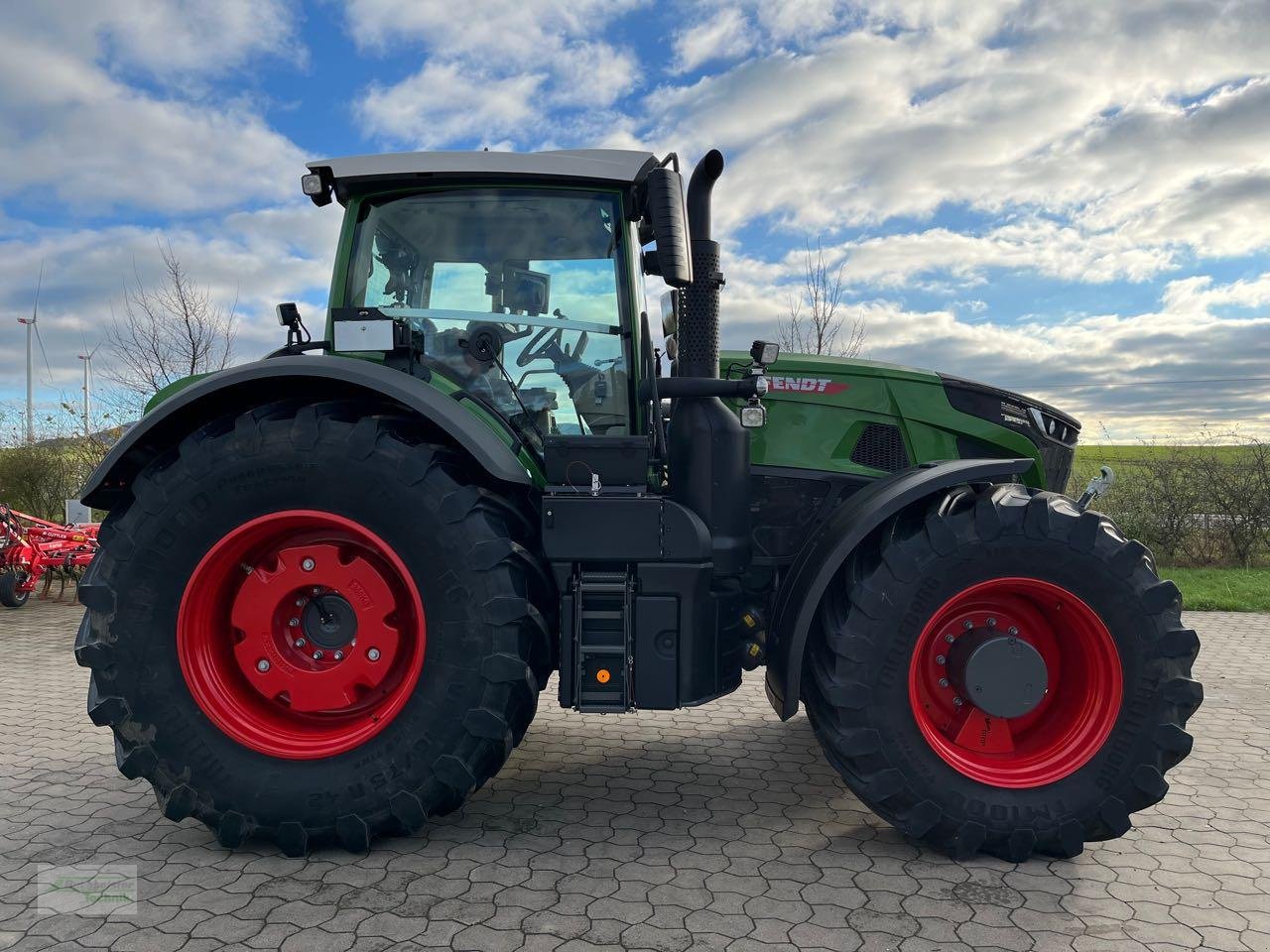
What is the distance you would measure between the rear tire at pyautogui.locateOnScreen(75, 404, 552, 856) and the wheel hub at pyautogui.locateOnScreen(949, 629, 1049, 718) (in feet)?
4.98

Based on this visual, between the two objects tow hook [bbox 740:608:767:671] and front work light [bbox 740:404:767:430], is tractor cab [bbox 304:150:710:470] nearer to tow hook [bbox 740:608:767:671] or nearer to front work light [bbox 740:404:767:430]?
front work light [bbox 740:404:767:430]

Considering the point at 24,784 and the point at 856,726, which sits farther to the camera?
the point at 24,784

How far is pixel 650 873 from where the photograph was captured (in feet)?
9.78

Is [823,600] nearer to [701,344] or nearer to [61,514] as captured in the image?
[701,344]

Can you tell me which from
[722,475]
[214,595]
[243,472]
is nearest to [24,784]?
[214,595]

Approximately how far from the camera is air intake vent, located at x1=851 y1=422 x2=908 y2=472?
3836 millimetres

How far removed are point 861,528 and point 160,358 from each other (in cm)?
1274

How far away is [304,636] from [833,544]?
196 cm

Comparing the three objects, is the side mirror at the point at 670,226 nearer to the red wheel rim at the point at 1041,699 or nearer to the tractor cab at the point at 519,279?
the tractor cab at the point at 519,279

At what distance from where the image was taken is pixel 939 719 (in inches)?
129

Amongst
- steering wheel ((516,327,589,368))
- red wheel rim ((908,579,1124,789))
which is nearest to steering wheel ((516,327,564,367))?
steering wheel ((516,327,589,368))

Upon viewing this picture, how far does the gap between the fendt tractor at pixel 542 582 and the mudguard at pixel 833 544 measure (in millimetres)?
11

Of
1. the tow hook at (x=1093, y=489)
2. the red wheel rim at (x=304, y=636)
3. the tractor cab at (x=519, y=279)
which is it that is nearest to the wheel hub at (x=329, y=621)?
the red wheel rim at (x=304, y=636)

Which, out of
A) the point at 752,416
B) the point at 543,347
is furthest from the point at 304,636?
the point at 752,416
